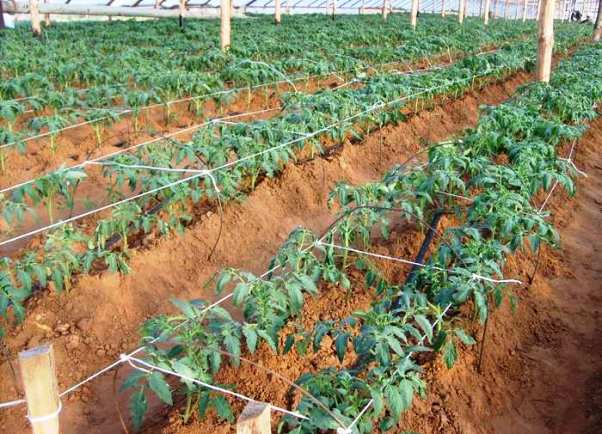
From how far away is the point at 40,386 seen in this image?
1.67 meters

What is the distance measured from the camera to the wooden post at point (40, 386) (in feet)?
5.33

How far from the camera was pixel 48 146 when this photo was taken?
594 cm

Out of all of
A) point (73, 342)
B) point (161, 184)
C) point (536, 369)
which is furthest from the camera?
point (161, 184)

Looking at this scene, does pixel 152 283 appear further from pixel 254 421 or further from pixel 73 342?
pixel 254 421

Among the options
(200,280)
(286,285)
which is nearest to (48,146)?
(200,280)

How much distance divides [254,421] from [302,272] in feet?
4.54

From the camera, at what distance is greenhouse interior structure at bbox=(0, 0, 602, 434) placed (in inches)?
92.7

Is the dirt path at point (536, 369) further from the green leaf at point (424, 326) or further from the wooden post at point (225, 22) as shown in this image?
the wooden post at point (225, 22)

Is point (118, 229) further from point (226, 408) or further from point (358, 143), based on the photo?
point (358, 143)

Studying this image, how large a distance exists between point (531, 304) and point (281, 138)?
252cm

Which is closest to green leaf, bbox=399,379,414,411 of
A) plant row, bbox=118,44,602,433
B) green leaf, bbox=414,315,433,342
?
plant row, bbox=118,44,602,433

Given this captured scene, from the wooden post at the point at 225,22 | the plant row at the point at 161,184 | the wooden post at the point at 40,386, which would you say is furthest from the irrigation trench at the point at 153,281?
the wooden post at the point at 225,22

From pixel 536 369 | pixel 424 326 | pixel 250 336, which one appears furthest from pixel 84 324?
pixel 536 369

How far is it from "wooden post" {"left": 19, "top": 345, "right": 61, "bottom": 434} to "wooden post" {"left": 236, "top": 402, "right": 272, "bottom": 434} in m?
0.56
